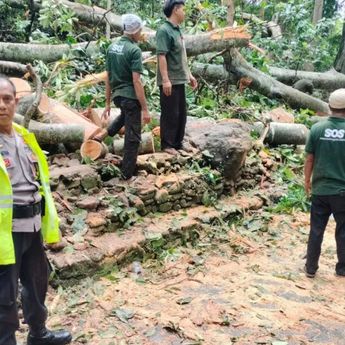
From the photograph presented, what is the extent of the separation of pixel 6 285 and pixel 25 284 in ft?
1.16

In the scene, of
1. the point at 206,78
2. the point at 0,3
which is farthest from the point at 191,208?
the point at 0,3

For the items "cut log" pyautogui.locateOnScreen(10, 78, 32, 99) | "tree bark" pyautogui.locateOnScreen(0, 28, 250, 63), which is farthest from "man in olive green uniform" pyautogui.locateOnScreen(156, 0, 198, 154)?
"tree bark" pyautogui.locateOnScreen(0, 28, 250, 63)

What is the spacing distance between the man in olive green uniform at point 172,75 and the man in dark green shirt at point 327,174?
78.8 inches

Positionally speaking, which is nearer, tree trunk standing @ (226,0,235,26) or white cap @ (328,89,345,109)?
white cap @ (328,89,345,109)

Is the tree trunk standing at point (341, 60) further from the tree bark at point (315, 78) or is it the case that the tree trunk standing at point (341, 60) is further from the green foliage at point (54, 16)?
the green foliage at point (54, 16)

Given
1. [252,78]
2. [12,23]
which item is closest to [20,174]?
[252,78]

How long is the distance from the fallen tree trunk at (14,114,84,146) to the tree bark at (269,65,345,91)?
7080mm

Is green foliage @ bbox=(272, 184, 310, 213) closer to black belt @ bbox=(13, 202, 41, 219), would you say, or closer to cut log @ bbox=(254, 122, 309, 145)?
cut log @ bbox=(254, 122, 309, 145)

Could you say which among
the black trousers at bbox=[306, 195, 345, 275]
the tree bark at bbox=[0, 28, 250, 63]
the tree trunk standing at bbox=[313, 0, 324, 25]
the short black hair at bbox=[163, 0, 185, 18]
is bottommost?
the black trousers at bbox=[306, 195, 345, 275]

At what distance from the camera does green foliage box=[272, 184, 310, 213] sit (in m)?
6.45

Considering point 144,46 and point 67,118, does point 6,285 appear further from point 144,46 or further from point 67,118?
point 144,46

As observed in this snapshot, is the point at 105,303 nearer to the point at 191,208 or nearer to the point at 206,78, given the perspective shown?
the point at 191,208

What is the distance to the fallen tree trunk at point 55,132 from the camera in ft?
18.3

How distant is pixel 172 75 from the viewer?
5.87m
